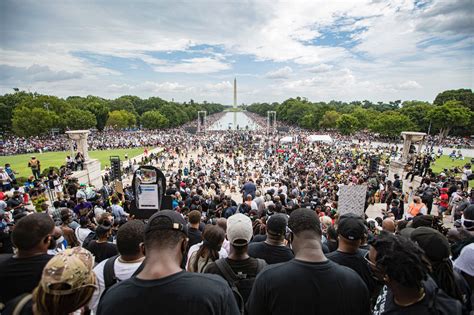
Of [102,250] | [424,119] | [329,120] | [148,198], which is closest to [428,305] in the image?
[102,250]

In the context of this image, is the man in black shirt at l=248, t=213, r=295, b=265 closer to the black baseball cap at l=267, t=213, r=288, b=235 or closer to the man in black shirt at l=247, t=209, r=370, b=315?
the black baseball cap at l=267, t=213, r=288, b=235

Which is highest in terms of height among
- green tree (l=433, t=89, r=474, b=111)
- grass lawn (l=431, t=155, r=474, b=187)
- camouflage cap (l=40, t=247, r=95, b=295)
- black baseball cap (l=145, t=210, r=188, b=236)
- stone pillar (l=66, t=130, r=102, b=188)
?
green tree (l=433, t=89, r=474, b=111)

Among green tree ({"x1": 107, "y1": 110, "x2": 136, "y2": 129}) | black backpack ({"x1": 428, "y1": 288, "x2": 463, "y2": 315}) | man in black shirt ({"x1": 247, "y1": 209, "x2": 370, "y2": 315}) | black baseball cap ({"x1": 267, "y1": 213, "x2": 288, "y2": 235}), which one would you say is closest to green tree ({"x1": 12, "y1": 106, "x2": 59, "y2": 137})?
green tree ({"x1": 107, "y1": 110, "x2": 136, "y2": 129})

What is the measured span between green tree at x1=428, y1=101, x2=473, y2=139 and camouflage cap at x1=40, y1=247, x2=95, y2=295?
225 ft

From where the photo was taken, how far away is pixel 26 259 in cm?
271

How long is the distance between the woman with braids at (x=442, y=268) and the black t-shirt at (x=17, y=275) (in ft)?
12.3

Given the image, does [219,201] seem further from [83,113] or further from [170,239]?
[83,113]

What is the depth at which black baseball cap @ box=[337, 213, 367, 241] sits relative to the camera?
305 cm

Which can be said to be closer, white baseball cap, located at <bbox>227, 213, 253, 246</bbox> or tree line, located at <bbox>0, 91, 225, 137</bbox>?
white baseball cap, located at <bbox>227, 213, 253, 246</bbox>

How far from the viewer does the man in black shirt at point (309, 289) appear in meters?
2.09

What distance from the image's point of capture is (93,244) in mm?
4227

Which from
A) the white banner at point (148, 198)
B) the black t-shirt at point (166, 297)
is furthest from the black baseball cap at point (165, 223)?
the white banner at point (148, 198)

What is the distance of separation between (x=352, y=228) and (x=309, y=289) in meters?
1.25

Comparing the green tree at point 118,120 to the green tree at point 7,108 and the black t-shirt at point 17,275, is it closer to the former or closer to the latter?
the green tree at point 7,108
